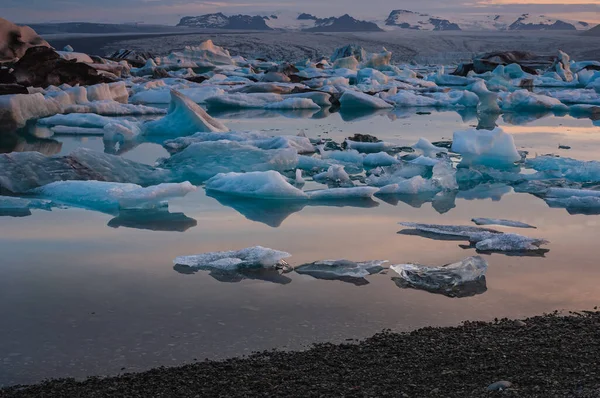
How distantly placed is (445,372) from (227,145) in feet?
14.9

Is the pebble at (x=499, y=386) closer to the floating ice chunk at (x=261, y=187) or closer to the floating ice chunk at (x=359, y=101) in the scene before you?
the floating ice chunk at (x=261, y=187)

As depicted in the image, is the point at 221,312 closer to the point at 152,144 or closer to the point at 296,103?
the point at 152,144

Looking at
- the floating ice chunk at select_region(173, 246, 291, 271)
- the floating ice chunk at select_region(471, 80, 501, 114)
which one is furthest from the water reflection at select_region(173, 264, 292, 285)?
the floating ice chunk at select_region(471, 80, 501, 114)

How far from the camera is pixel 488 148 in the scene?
7066 mm

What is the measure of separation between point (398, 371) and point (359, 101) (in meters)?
11.6

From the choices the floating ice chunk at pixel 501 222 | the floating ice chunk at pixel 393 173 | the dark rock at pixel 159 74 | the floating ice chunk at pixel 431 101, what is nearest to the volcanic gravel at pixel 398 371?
A: the floating ice chunk at pixel 501 222

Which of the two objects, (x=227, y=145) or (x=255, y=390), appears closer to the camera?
(x=255, y=390)

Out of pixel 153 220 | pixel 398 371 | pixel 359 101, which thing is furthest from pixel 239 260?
pixel 359 101

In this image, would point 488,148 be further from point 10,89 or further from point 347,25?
point 347,25

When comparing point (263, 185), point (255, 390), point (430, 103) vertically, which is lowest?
point (255, 390)

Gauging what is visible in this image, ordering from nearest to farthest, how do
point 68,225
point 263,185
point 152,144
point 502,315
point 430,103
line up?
point 502,315 < point 68,225 < point 263,185 < point 152,144 < point 430,103

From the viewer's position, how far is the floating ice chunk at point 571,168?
620cm

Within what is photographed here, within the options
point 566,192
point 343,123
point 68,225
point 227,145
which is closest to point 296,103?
point 343,123

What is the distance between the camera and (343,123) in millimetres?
11375
